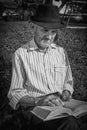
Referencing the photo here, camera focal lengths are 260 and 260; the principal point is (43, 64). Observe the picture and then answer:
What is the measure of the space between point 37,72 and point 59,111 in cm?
61

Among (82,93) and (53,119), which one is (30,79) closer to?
(53,119)

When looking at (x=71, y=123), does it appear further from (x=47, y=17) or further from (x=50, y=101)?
(x=47, y=17)

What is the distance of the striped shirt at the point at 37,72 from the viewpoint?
7.72ft

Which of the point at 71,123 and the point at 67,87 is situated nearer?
the point at 71,123

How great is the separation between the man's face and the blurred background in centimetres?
31

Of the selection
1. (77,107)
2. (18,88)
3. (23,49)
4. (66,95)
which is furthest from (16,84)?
(77,107)

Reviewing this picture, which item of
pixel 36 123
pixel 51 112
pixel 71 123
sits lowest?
pixel 36 123

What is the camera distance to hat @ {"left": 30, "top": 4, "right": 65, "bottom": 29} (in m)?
2.34

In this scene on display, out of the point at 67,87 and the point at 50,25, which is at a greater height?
the point at 50,25

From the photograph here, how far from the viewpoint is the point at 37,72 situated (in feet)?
8.14

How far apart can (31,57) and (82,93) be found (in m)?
0.91

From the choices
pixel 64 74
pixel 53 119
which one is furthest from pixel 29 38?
pixel 53 119

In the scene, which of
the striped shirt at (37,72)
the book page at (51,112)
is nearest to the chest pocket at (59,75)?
the striped shirt at (37,72)

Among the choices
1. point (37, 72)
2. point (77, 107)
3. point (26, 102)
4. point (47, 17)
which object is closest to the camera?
point (77, 107)
